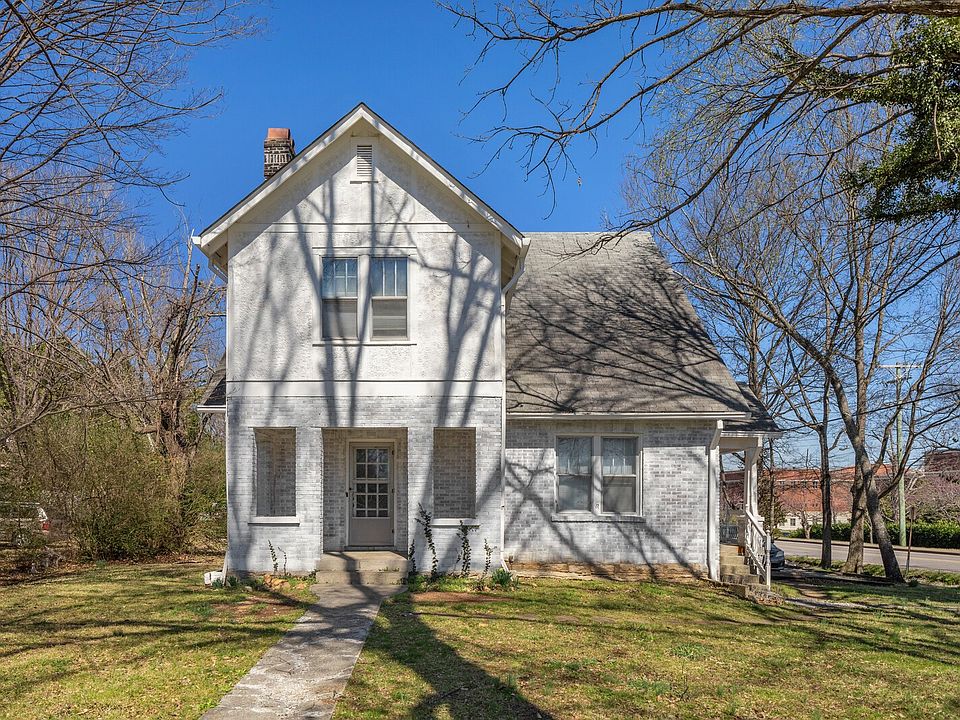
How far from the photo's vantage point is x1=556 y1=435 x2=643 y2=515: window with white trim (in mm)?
15609

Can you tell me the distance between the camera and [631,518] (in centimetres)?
1545

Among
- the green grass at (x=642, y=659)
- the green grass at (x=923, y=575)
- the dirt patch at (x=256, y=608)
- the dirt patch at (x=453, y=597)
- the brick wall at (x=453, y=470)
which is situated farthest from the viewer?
the green grass at (x=923, y=575)

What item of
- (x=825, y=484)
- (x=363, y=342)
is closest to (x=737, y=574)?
(x=363, y=342)

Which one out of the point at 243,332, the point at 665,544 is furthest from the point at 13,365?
the point at 665,544

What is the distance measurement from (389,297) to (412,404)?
6.43 ft

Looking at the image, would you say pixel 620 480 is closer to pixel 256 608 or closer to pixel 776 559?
pixel 256 608

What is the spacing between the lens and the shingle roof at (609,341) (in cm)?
1556

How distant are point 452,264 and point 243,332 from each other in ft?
12.8

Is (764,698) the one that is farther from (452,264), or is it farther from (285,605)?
(452,264)

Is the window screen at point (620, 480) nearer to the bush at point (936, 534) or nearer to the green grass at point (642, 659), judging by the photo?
the green grass at point (642, 659)

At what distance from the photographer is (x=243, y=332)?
14.3 m

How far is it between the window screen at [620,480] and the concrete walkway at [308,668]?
5207 mm

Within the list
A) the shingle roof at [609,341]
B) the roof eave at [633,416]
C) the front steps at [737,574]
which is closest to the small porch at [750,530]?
the front steps at [737,574]

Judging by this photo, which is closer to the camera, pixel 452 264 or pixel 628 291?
pixel 452 264
